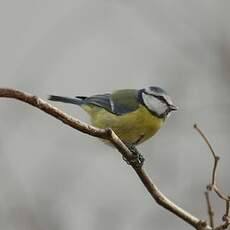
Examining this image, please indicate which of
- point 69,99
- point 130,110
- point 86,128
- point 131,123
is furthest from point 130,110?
point 86,128

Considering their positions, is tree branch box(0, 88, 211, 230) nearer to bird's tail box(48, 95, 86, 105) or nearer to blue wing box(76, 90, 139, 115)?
bird's tail box(48, 95, 86, 105)

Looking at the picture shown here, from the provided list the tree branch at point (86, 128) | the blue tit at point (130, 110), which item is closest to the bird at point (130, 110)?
the blue tit at point (130, 110)

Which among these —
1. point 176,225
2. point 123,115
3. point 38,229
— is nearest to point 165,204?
point 38,229

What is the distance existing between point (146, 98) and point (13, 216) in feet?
3.02

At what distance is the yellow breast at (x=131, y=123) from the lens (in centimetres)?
292

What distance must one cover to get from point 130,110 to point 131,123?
10 cm

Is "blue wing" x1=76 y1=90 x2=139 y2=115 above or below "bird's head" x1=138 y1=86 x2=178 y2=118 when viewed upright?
above

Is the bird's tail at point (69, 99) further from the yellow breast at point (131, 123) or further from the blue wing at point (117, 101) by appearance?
the yellow breast at point (131, 123)

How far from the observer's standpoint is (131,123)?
2959 mm

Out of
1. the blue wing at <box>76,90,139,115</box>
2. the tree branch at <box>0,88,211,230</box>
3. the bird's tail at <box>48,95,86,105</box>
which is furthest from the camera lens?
the blue wing at <box>76,90,139,115</box>

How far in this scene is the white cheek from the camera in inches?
120

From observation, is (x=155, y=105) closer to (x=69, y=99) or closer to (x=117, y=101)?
(x=117, y=101)

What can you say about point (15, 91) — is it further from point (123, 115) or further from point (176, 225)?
point (176, 225)

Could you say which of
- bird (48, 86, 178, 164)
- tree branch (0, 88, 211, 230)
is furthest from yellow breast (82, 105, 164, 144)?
tree branch (0, 88, 211, 230)
